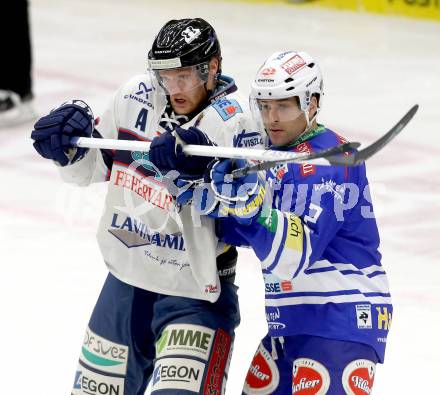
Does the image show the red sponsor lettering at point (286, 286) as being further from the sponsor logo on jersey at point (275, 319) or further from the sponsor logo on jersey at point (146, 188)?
the sponsor logo on jersey at point (146, 188)

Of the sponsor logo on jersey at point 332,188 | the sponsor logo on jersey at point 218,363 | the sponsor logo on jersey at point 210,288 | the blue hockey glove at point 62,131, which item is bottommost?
the sponsor logo on jersey at point 218,363

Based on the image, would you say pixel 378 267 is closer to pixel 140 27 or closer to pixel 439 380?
pixel 439 380

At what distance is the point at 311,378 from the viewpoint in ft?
10.8

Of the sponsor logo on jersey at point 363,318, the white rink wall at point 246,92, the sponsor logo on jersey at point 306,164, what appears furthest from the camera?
the white rink wall at point 246,92

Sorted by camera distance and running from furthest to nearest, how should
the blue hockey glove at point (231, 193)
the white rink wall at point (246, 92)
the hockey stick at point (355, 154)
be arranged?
the white rink wall at point (246, 92), the blue hockey glove at point (231, 193), the hockey stick at point (355, 154)

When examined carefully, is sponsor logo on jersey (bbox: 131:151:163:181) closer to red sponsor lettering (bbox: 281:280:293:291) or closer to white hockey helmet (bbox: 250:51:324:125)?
white hockey helmet (bbox: 250:51:324:125)

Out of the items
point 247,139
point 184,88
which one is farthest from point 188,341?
point 184,88

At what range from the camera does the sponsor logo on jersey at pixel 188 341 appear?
334 cm

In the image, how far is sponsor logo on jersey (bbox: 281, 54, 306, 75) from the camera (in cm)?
325

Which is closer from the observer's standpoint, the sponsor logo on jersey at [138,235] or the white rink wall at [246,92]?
the sponsor logo on jersey at [138,235]

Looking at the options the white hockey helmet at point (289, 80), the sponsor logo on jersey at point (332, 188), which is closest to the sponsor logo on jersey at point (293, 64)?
the white hockey helmet at point (289, 80)

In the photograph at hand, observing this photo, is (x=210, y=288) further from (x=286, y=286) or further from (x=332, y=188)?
(x=332, y=188)

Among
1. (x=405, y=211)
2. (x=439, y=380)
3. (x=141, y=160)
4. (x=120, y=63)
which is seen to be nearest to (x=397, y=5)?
(x=120, y=63)

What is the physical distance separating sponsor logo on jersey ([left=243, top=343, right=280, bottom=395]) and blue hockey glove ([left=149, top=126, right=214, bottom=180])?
668mm
